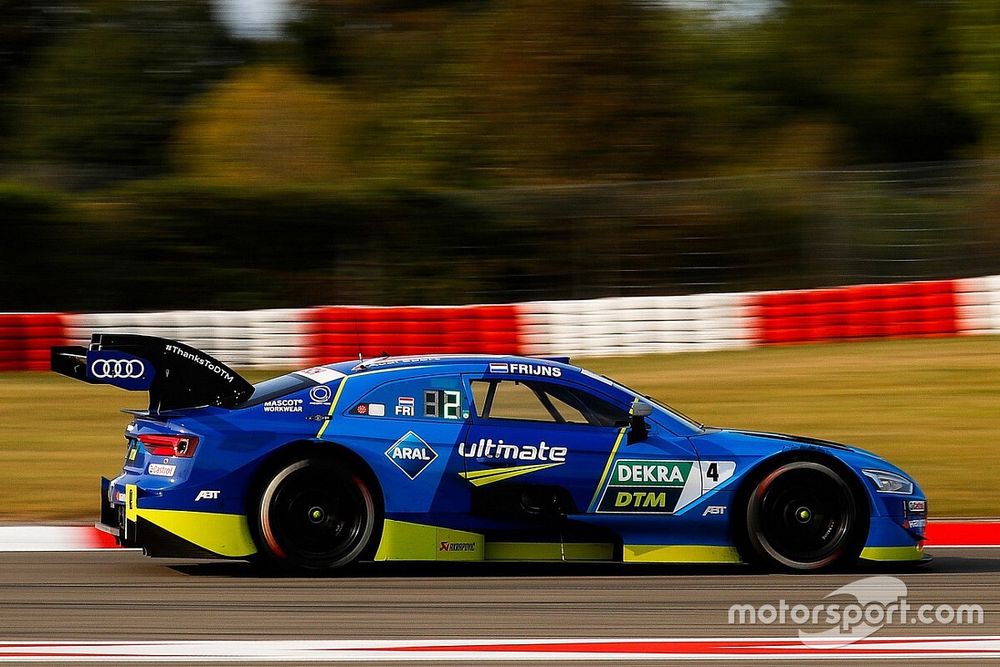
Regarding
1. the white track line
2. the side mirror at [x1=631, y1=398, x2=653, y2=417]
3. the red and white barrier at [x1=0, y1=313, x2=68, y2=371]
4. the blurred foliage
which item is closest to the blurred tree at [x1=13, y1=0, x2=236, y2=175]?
the blurred foliage

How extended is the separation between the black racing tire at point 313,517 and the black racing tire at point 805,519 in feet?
6.64

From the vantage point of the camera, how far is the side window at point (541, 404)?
7445 mm

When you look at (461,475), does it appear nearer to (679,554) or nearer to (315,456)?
(315,456)

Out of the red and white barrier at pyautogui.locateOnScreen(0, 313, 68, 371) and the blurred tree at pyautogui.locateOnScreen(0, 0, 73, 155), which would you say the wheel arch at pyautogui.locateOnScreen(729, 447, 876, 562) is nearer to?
the red and white barrier at pyautogui.locateOnScreen(0, 313, 68, 371)

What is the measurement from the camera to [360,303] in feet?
64.9

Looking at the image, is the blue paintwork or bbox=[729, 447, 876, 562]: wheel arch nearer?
the blue paintwork

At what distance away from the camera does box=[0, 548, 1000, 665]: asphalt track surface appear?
5.98 meters

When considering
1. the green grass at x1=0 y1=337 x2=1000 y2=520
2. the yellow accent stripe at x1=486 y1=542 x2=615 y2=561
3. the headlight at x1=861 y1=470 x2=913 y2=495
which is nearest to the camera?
the yellow accent stripe at x1=486 y1=542 x2=615 y2=561

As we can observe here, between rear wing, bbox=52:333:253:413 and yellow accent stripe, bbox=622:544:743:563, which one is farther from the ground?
rear wing, bbox=52:333:253:413

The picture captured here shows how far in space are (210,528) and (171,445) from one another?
478 mm

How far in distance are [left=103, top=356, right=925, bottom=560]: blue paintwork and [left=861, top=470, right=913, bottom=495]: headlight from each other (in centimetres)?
4

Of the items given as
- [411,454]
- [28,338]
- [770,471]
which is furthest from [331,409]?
[28,338]

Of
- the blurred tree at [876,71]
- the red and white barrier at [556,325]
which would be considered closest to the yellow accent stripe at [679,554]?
the red and white barrier at [556,325]

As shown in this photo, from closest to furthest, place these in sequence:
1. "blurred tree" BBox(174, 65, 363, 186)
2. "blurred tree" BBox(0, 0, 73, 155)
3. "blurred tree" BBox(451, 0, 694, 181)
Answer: "blurred tree" BBox(451, 0, 694, 181), "blurred tree" BBox(174, 65, 363, 186), "blurred tree" BBox(0, 0, 73, 155)
